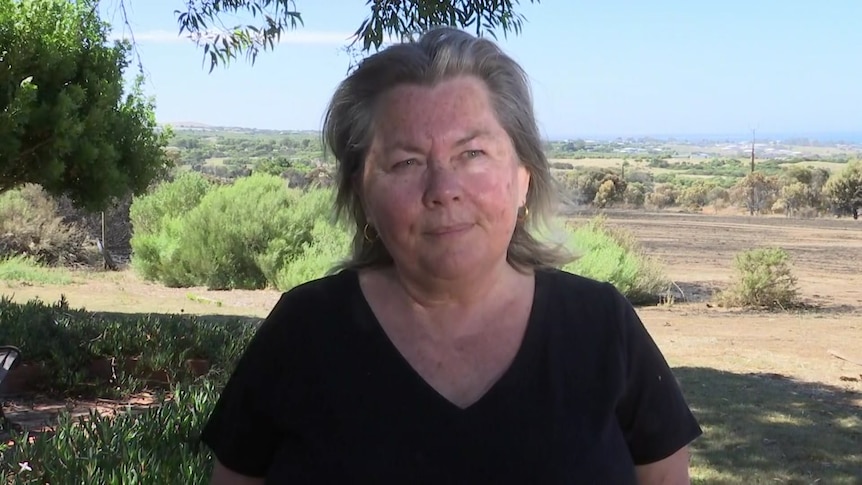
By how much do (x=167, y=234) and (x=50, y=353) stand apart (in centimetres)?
1155

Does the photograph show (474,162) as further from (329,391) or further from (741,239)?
(741,239)

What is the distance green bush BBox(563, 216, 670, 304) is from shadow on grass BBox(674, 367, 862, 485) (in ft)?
17.6

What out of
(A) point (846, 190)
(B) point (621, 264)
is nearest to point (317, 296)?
(B) point (621, 264)

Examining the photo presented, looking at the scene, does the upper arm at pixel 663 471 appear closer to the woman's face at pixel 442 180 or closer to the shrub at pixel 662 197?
the woman's face at pixel 442 180

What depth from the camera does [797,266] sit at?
19.3 metres

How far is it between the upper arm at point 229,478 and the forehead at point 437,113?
65 centimetres

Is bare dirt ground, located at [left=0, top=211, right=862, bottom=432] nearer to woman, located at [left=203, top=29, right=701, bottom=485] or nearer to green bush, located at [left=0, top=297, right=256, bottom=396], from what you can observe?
green bush, located at [left=0, top=297, right=256, bottom=396]

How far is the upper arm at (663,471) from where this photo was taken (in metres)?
1.63

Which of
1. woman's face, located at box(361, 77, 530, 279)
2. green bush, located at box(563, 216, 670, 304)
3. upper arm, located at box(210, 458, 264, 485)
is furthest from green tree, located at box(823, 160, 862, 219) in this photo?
upper arm, located at box(210, 458, 264, 485)

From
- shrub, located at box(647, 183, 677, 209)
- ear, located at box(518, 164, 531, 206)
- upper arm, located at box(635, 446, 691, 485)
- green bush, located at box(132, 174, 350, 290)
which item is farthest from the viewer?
shrub, located at box(647, 183, 677, 209)

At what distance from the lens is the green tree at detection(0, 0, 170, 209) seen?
26.8 ft

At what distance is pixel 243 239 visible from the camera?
1623 centimetres

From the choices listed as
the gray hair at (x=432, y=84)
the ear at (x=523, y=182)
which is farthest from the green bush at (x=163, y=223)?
the ear at (x=523, y=182)

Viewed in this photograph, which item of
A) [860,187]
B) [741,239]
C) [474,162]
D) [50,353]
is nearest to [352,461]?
[474,162]
